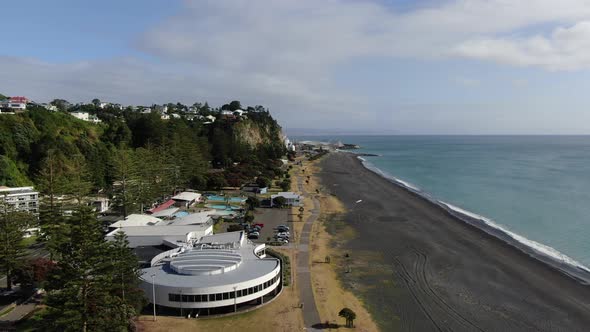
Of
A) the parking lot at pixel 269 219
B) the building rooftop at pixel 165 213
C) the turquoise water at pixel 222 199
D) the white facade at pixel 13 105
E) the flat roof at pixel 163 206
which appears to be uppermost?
the white facade at pixel 13 105

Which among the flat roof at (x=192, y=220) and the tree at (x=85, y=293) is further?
the flat roof at (x=192, y=220)

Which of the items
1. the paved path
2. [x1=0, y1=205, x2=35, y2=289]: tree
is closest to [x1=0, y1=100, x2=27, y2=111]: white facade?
[x1=0, y1=205, x2=35, y2=289]: tree

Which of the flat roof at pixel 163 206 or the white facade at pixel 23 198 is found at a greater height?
the white facade at pixel 23 198

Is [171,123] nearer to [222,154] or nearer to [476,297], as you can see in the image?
[222,154]

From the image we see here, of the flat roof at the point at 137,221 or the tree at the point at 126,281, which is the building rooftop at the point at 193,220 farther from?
the tree at the point at 126,281

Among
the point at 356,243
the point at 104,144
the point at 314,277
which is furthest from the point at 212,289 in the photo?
the point at 104,144

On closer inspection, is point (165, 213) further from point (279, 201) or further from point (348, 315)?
point (348, 315)

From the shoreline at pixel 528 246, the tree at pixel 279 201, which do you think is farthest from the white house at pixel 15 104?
the shoreline at pixel 528 246
